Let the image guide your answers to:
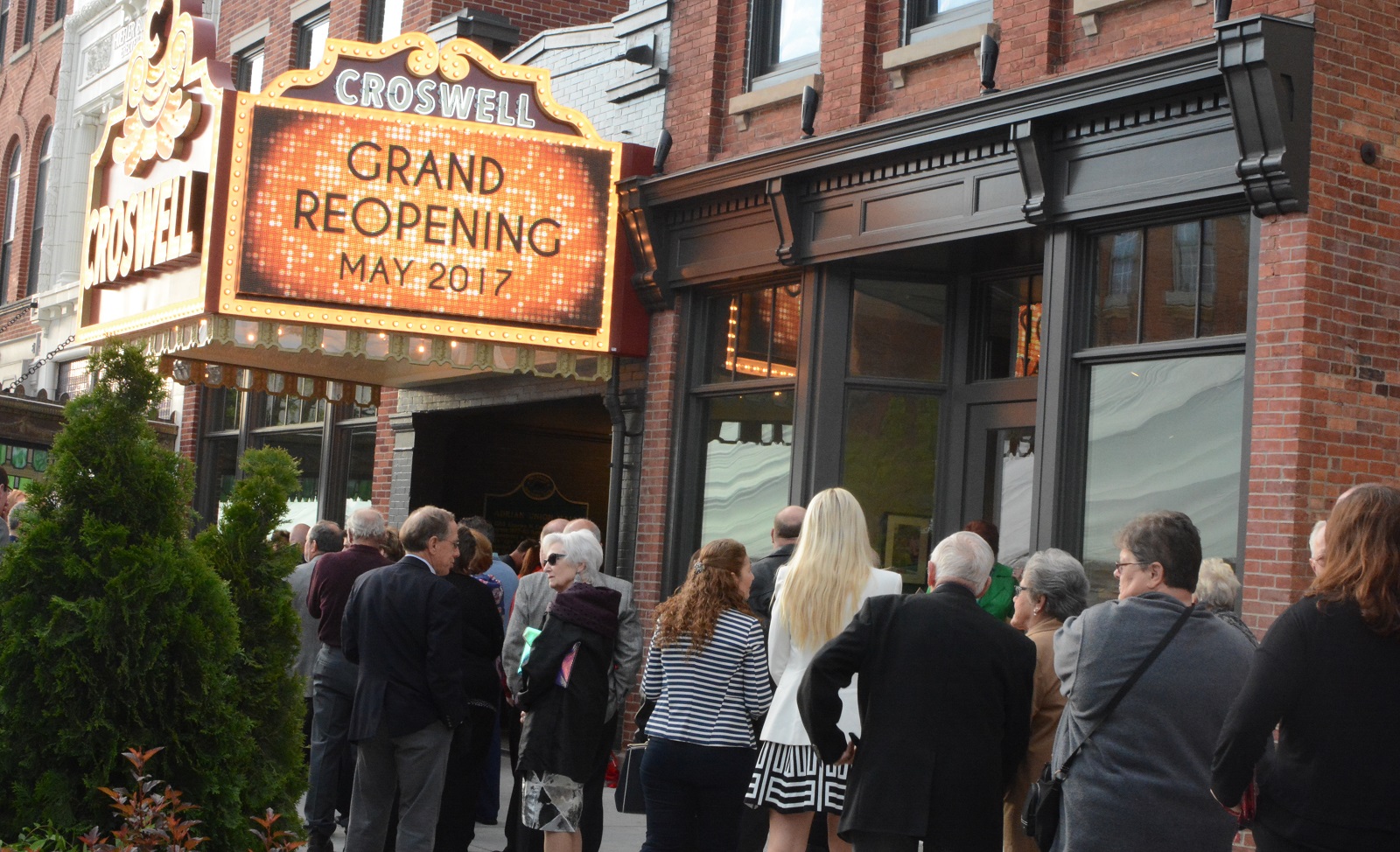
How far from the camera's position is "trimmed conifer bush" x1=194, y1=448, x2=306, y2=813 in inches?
227

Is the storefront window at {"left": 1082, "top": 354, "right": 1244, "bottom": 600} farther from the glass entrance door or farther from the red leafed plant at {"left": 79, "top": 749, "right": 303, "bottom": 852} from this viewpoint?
the red leafed plant at {"left": 79, "top": 749, "right": 303, "bottom": 852}

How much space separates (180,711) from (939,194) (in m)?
6.25

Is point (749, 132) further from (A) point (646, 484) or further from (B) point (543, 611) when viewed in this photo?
(B) point (543, 611)

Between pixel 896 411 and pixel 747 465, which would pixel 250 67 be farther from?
pixel 896 411

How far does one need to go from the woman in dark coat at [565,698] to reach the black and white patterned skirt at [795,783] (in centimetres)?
107

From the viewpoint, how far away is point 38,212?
987 inches

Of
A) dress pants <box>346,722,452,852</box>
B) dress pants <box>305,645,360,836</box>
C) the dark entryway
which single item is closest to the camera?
dress pants <box>346,722,452,852</box>

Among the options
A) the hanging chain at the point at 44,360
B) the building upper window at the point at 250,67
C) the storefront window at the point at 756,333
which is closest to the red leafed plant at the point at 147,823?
the storefront window at the point at 756,333

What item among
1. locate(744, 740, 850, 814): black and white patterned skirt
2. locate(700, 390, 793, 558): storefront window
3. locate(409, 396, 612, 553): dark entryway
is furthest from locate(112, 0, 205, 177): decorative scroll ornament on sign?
locate(744, 740, 850, 814): black and white patterned skirt

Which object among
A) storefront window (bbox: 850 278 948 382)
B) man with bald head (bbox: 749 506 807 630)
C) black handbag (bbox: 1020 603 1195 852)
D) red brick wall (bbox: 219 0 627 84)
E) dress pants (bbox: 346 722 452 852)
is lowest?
dress pants (bbox: 346 722 452 852)

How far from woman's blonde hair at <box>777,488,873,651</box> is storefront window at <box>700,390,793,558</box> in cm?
478

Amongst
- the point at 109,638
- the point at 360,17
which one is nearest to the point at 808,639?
the point at 109,638

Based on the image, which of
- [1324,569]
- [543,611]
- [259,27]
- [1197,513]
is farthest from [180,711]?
[259,27]

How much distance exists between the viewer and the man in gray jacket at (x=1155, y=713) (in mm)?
4730
